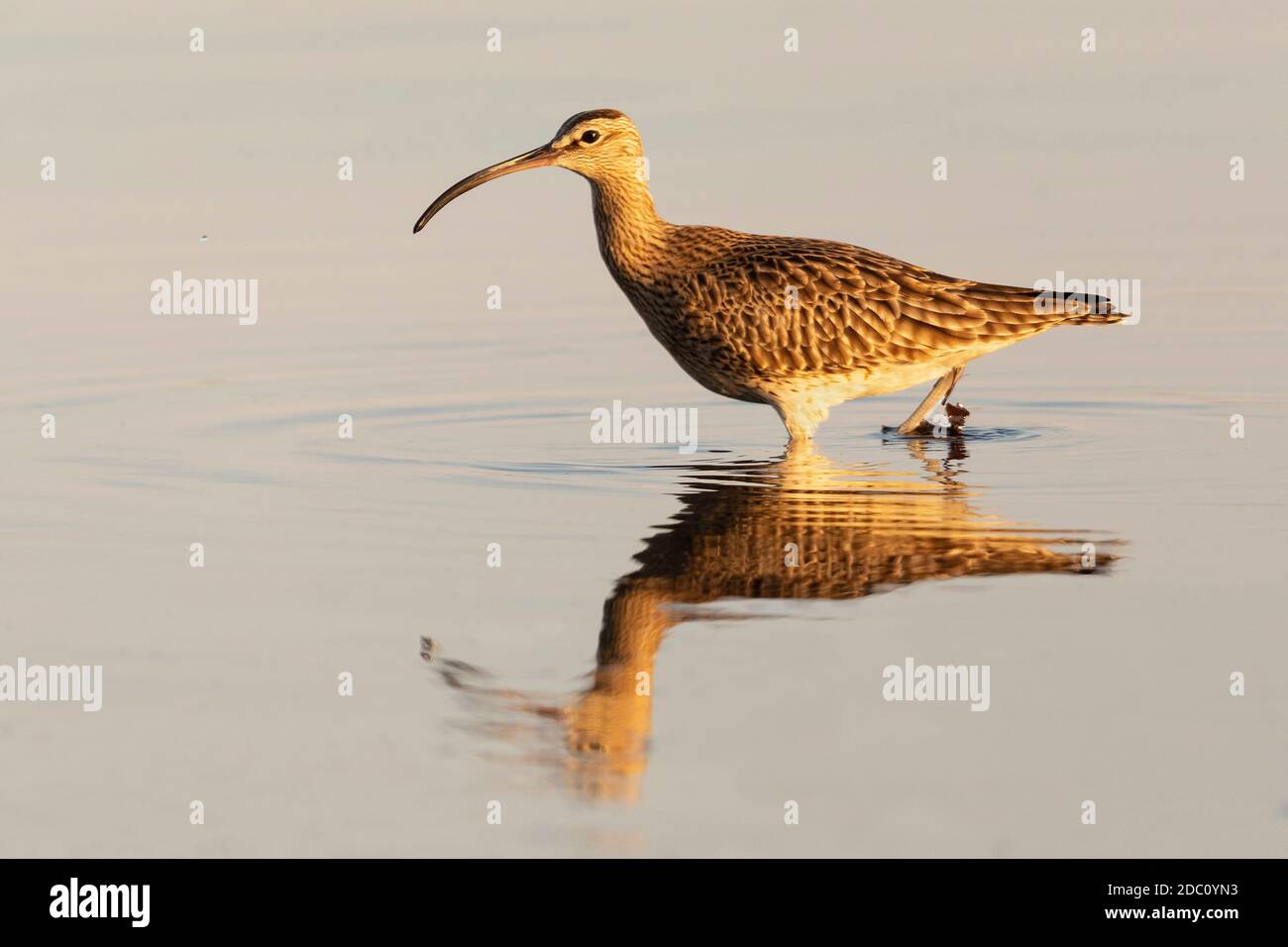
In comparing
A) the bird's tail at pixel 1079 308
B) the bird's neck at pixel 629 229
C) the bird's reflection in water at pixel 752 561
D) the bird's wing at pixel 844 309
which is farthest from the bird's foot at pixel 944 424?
the bird's neck at pixel 629 229

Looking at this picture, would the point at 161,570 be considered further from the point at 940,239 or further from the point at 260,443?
the point at 940,239

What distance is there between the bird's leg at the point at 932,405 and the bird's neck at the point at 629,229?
201 centimetres

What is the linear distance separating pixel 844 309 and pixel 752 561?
13.7 feet

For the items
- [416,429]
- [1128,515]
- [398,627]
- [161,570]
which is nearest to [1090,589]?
[1128,515]

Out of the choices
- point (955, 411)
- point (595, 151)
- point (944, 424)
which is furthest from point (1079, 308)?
point (595, 151)

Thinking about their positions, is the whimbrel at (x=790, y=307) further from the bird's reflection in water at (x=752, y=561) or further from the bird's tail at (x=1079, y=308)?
the bird's reflection in water at (x=752, y=561)

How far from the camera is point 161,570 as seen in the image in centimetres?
1145

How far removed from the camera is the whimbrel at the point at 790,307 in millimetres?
15086

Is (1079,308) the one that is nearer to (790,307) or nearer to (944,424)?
(944,424)

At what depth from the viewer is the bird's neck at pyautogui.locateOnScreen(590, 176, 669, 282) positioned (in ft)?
51.2

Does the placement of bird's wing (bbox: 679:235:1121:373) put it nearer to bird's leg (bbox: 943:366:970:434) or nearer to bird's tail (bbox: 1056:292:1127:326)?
bird's tail (bbox: 1056:292:1127:326)

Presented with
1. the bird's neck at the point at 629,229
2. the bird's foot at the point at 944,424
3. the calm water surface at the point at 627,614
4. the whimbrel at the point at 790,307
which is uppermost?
the bird's neck at the point at 629,229

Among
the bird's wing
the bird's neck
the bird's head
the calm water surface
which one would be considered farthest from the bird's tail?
the bird's head

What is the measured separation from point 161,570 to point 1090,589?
4.57m
